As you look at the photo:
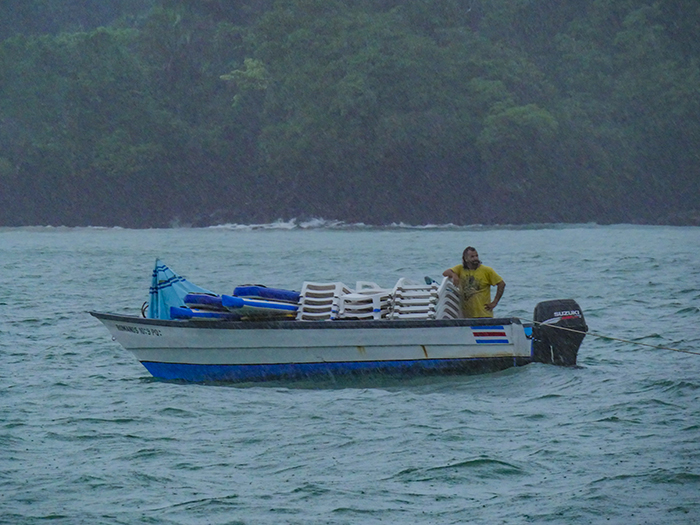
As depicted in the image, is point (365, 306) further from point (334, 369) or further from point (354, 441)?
point (354, 441)

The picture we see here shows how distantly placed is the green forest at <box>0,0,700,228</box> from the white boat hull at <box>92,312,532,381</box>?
223 feet

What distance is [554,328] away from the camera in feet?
50.6

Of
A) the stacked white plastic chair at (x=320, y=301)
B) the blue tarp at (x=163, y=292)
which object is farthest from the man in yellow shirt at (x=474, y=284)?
the blue tarp at (x=163, y=292)

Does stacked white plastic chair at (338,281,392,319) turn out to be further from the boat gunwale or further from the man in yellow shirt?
the man in yellow shirt

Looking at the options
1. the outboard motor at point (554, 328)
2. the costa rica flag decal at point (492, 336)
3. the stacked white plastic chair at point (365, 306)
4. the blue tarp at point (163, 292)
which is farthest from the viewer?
the blue tarp at point (163, 292)

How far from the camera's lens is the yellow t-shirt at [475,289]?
15719 millimetres

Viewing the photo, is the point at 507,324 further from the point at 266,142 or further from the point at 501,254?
the point at 266,142

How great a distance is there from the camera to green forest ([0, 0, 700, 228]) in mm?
85250

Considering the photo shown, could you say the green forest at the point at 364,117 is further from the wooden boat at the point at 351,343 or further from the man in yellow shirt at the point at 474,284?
the wooden boat at the point at 351,343

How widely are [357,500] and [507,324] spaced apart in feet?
17.1

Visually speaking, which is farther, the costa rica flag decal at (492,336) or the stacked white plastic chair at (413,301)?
the stacked white plastic chair at (413,301)

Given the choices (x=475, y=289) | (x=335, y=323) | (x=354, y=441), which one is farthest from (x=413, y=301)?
(x=354, y=441)

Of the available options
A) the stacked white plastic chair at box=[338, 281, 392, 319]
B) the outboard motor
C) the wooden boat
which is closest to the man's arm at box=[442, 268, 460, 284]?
the wooden boat

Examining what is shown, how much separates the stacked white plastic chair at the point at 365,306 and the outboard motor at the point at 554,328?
1897mm
